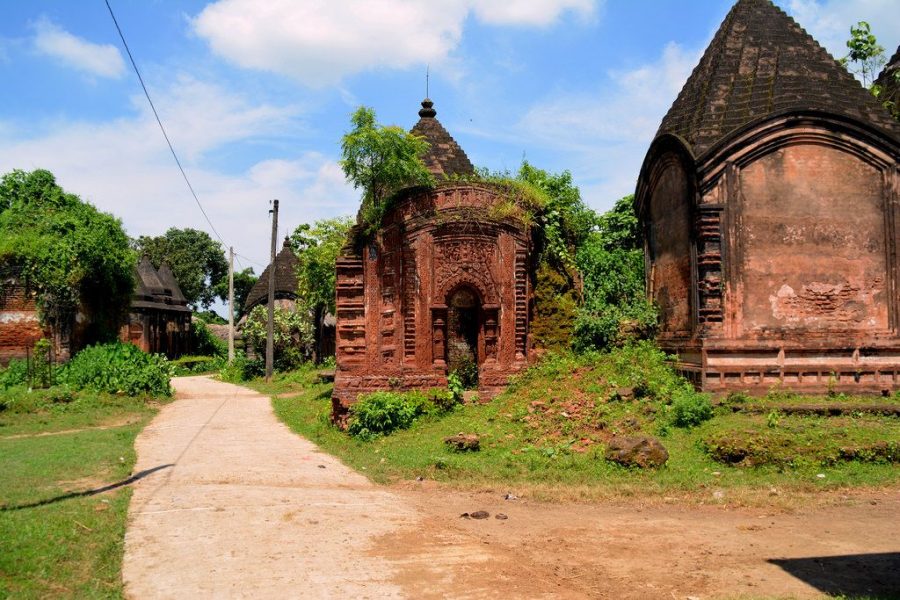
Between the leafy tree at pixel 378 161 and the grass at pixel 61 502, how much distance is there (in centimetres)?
681

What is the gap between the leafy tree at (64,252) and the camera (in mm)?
19547

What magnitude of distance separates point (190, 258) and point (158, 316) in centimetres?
2131

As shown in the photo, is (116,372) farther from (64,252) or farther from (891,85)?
(891,85)

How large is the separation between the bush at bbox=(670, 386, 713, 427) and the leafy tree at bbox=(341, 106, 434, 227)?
6925mm

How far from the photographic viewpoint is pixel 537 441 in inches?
451

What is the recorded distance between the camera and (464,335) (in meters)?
16.2

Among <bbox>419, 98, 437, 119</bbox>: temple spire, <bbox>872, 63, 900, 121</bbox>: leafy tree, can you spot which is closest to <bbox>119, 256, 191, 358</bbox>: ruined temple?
<bbox>419, 98, 437, 119</bbox>: temple spire

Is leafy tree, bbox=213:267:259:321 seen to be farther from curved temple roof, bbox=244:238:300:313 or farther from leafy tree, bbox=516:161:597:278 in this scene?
leafy tree, bbox=516:161:597:278

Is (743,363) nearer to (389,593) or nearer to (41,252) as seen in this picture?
(389,593)

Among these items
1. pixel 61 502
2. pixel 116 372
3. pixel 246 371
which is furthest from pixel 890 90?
pixel 246 371

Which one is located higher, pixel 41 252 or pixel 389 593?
pixel 41 252

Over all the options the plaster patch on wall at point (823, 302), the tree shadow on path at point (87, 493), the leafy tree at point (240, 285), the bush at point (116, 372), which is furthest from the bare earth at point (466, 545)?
the leafy tree at point (240, 285)

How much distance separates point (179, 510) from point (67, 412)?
10269mm

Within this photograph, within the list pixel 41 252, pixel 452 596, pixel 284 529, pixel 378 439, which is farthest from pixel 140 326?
pixel 452 596
